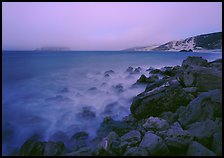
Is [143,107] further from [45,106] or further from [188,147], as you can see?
[45,106]

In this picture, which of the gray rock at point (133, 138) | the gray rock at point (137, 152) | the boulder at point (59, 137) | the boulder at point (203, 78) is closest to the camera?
the gray rock at point (137, 152)

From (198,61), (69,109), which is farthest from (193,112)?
(198,61)

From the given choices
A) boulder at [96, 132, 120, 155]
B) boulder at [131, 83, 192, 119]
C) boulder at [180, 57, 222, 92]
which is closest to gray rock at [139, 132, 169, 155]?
boulder at [96, 132, 120, 155]

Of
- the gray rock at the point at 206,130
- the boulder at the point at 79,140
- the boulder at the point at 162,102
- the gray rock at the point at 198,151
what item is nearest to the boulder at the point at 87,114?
the boulder at the point at 79,140

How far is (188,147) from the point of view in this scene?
146 inches

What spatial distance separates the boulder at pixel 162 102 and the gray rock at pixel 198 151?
2.55 m

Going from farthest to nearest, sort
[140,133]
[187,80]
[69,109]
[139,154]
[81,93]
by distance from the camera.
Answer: [81,93], [69,109], [187,80], [140,133], [139,154]

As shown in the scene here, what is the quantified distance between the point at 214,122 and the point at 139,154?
1.89 meters

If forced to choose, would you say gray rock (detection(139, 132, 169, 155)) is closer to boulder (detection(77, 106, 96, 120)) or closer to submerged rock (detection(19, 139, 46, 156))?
submerged rock (detection(19, 139, 46, 156))

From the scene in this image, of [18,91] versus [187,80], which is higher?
[187,80]

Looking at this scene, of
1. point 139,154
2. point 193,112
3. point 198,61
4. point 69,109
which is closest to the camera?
point 139,154

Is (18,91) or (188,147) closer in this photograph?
(188,147)

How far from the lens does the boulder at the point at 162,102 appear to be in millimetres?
6234

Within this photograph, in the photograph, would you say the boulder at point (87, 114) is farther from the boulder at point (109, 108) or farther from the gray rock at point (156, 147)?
the gray rock at point (156, 147)
